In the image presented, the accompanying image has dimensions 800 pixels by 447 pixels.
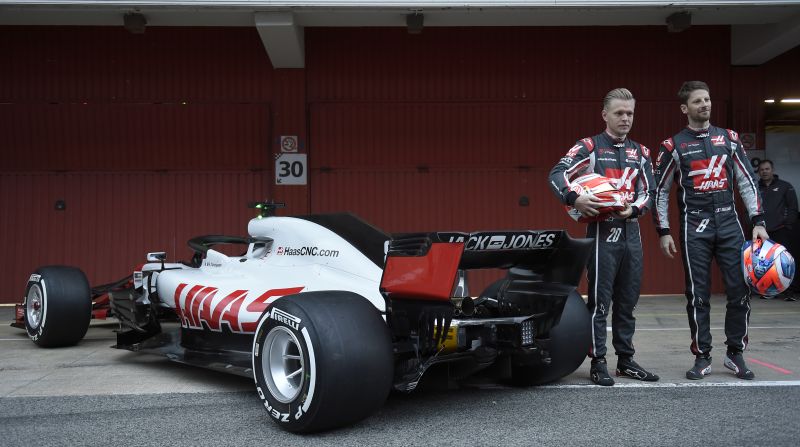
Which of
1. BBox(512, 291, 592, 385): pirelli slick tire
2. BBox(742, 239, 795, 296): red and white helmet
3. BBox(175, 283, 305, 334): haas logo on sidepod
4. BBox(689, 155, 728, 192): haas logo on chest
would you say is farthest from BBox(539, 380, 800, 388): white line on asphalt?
BBox(175, 283, 305, 334): haas logo on sidepod

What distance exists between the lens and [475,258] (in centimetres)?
373

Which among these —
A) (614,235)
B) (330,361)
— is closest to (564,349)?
(614,235)

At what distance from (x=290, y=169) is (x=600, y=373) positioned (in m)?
7.36

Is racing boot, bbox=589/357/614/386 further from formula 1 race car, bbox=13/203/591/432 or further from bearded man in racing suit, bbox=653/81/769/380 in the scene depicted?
bearded man in racing suit, bbox=653/81/769/380

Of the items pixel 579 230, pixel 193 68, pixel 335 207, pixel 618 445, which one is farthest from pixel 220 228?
pixel 618 445

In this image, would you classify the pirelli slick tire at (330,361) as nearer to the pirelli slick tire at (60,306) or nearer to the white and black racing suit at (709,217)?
the white and black racing suit at (709,217)

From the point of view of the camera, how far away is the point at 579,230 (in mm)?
11312

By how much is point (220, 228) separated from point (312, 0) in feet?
12.9

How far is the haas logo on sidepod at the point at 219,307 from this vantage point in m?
4.48

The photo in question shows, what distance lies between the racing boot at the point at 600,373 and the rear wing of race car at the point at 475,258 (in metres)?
0.92

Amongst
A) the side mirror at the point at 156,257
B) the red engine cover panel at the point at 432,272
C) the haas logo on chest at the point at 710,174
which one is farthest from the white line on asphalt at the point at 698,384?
the side mirror at the point at 156,257

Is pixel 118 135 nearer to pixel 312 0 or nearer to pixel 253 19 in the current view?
pixel 253 19

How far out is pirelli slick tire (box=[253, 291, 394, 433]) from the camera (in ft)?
11.0

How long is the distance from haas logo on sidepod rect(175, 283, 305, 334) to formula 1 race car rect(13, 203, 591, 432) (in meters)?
0.01
